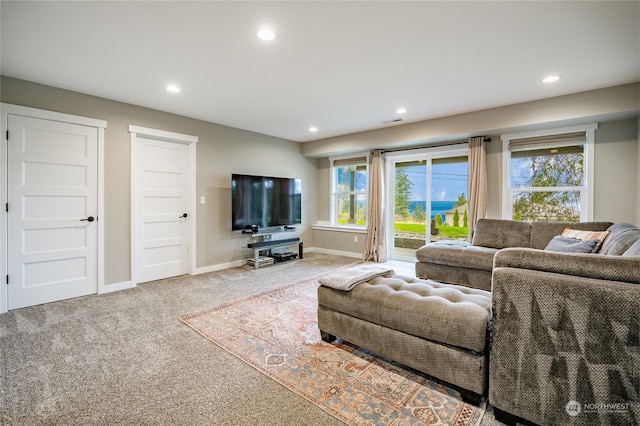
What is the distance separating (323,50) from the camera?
2449 millimetres

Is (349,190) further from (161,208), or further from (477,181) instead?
(161,208)

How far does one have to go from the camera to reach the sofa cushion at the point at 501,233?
3.82 m

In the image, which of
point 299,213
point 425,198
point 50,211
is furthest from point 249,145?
point 425,198

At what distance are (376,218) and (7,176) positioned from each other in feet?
16.6

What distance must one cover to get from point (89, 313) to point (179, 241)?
162 centimetres

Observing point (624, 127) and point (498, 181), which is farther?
point (498, 181)

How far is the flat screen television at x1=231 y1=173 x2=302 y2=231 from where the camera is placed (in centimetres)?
477

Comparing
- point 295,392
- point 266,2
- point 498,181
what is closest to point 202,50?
point 266,2

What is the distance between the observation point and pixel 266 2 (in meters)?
1.86

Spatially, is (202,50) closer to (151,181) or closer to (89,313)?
(151,181)

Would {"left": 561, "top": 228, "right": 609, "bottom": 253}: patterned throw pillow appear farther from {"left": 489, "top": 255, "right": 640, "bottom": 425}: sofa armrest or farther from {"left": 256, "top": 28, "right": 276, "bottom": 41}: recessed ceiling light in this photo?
{"left": 256, "top": 28, "right": 276, "bottom": 41}: recessed ceiling light

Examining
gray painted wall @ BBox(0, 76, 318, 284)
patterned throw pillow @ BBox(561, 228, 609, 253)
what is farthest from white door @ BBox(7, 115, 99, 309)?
patterned throw pillow @ BBox(561, 228, 609, 253)

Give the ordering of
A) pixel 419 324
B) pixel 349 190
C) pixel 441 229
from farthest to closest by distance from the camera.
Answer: pixel 349 190 < pixel 441 229 < pixel 419 324

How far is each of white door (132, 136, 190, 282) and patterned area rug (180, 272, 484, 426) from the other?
5.65ft
